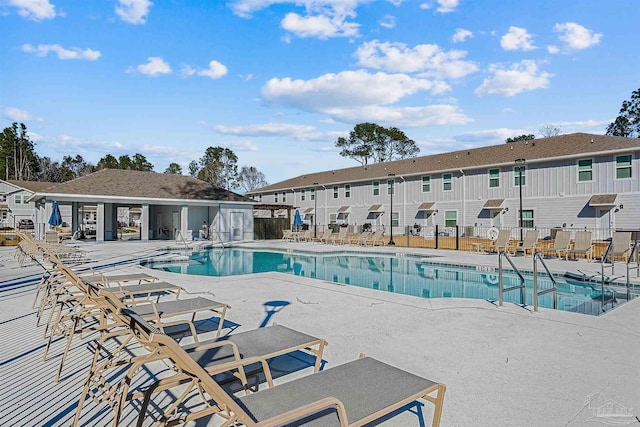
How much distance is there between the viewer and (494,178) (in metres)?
24.9

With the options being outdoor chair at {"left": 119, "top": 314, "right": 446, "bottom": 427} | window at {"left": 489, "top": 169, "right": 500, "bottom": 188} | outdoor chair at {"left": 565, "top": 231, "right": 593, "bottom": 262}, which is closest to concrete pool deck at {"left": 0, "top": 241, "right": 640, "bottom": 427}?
outdoor chair at {"left": 119, "top": 314, "right": 446, "bottom": 427}

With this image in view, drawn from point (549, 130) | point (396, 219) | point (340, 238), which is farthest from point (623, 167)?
point (549, 130)

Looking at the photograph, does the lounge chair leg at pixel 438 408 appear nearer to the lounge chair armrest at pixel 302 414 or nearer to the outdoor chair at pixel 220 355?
the lounge chair armrest at pixel 302 414

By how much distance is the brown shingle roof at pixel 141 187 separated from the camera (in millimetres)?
23263

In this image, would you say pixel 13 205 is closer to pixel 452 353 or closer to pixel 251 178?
pixel 251 178

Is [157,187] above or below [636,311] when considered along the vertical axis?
above

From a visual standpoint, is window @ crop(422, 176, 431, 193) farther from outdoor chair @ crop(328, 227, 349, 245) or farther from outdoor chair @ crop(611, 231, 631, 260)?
outdoor chair @ crop(611, 231, 631, 260)

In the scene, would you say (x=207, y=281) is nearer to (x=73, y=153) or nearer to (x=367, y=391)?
(x=367, y=391)

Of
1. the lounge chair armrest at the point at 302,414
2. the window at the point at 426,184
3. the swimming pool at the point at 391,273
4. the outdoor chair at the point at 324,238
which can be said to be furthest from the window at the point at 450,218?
the lounge chair armrest at the point at 302,414

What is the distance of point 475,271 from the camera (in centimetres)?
1285

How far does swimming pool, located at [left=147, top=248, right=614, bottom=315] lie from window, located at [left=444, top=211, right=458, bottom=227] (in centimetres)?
1028

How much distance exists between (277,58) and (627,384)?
20021mm

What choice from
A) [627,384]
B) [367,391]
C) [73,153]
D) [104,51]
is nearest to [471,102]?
[104,51]

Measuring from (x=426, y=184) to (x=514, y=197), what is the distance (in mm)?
6170
